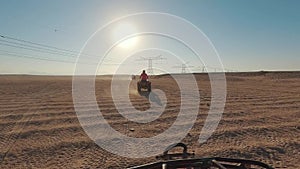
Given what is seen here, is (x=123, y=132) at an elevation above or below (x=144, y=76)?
below

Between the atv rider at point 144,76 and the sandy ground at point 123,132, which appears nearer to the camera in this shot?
the sandy ground at point 123,132

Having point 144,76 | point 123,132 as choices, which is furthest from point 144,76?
point 123,132

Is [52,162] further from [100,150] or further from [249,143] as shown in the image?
[249,143]

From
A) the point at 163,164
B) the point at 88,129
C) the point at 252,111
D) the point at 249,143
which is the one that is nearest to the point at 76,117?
the point at 88,129

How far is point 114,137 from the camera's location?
646 cm

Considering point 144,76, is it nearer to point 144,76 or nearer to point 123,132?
point 144,76

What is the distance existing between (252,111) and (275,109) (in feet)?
3.48

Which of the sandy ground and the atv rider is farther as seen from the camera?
the atv rider

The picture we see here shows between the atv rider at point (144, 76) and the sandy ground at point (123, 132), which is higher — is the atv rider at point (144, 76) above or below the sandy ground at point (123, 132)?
above

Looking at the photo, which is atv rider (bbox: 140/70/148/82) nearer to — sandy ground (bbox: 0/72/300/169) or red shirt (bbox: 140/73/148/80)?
red shirt (bbox: 140/73/148/80)

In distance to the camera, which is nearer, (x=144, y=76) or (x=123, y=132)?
(x=123, y=132)

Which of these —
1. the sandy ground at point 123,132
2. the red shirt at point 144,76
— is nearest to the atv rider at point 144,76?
the red shirt at point 144,76

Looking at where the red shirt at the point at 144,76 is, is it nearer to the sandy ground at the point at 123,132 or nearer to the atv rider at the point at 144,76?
the atv rider at the point at 144,76

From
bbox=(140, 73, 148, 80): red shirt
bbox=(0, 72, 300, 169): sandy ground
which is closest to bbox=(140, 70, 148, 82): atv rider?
bbox=(140, 73, 148, 80): red shirt
